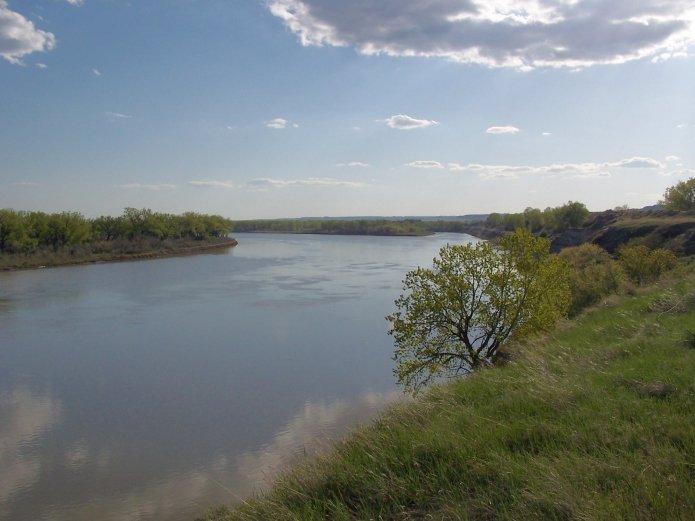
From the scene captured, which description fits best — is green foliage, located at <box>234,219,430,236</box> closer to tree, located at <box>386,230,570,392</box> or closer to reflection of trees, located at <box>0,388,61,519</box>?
tree, located at <box>386,230,570,392</box>

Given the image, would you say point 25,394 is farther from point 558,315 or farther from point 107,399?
point 558,315

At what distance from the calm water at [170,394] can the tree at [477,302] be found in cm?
192

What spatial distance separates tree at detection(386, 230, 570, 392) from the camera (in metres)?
12.6

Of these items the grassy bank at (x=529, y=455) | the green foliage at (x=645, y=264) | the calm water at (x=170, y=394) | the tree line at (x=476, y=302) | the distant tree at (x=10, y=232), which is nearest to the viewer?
the grassy bank at (x=529, y=455)

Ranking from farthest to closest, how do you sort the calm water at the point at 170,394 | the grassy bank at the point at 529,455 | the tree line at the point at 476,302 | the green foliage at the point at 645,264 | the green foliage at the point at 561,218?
the green foliage at the point at 561,218
the green foliage at the point at 645,264
the tree line at the point at 476,302
the calm water at the point at 170,394
the grassy bank at the point at 529,455

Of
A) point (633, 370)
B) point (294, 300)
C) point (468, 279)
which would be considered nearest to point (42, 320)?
point (294, 300)

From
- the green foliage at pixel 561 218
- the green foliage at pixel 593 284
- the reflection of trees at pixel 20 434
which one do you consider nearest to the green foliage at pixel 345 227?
the green foliage at pixel 561 218

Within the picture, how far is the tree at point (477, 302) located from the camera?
1262cm

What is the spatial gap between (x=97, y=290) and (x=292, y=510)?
33449mm

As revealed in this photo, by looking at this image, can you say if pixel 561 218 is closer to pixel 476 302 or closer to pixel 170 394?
pixel 476 302

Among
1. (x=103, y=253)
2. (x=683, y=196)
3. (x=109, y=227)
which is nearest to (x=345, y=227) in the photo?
(x=109, y=227)

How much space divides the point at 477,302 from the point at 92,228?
65.3 meters

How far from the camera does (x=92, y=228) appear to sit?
67625 millimetres

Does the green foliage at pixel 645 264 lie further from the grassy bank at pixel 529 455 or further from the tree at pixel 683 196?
the tree at pixel 683 196
